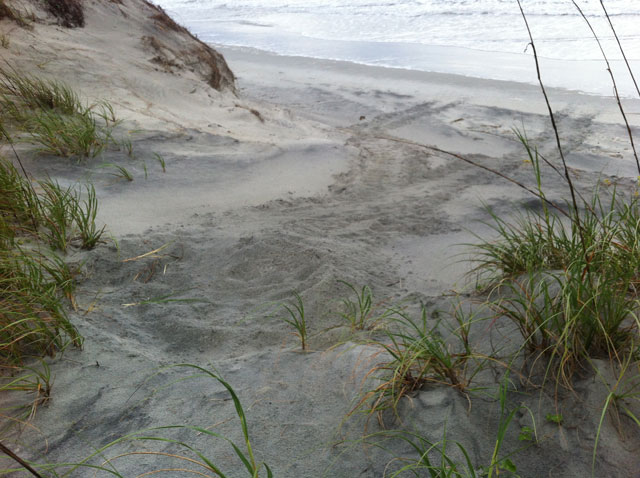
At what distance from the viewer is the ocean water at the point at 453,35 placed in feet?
29.5

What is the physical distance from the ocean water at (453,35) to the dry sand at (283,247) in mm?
1426

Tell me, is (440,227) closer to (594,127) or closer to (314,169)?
(314,169)

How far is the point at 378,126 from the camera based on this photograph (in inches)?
269

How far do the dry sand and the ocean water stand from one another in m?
1.43

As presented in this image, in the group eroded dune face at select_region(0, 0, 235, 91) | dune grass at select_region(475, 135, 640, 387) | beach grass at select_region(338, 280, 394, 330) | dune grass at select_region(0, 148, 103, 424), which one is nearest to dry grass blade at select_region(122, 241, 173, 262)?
dune grass at select_region(0, 148, 103, 424)

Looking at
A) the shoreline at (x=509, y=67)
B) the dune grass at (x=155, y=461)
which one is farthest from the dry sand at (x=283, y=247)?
the shoreline at (x=509, y=67)

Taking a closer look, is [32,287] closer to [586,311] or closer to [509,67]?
[586,311]

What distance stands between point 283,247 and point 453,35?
10420 mm

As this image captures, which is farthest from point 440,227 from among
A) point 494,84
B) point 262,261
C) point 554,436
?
point 494,84

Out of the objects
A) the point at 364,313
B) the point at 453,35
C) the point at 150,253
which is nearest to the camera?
the point at 364,313

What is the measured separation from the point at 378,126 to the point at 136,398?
551cm

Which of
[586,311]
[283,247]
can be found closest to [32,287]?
[283,247]

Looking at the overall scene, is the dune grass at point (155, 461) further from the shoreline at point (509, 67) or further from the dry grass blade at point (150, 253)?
the shoreline at point (509, 67)

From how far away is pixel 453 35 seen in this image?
12.0 meters
